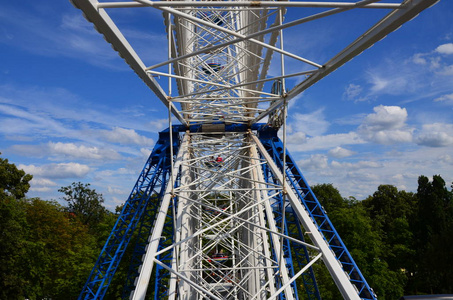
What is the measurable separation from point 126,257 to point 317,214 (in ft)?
32.8

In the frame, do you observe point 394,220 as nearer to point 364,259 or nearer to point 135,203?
point 364,259

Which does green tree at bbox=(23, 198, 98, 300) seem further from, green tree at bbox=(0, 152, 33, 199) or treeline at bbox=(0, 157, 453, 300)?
green tree at bbox=(0, 152, 33, 199)

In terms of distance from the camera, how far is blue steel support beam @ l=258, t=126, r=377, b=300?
9.62m

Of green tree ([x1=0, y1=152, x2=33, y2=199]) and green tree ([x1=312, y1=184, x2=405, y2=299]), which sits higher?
green tree ([x1=0, y1=152, x2=33, y2=199])

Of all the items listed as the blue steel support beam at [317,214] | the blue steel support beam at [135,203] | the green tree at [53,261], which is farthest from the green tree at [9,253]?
the blue steel support beam at [317,214]

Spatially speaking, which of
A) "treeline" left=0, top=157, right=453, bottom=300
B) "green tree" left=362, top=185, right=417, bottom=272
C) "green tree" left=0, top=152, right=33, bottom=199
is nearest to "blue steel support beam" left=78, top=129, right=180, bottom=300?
"treeline" left=0, top=157, right=453, bottom=300

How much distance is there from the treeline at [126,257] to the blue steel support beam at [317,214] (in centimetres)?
481

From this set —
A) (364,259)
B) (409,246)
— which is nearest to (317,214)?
(364,259)

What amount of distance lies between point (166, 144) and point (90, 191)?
92.7 feet

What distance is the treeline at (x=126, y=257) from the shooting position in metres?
14.9

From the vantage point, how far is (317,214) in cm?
1153

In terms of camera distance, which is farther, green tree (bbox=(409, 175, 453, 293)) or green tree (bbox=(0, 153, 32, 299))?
green tree (bbox=(409, 175, 453, 293))

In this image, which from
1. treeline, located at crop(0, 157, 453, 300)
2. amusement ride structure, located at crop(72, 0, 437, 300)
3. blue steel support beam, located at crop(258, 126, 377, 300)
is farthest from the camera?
treeline, located at crop(0, 157, 453, 300)

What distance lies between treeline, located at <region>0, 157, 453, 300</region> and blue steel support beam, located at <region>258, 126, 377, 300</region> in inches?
189
